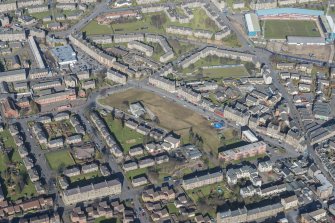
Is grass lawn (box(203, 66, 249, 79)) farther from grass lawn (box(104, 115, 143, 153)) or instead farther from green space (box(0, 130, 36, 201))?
green space (box(0, 130, 36, 201))

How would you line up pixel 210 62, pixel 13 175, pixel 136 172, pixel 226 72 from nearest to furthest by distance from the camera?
pixel 13 175 < pixel 136 172 < pixel 226 72 < pixel 210 62

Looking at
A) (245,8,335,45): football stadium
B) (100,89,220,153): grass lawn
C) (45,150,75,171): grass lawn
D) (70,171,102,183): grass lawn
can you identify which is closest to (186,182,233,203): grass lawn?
(100,89,220,153): grass lawn

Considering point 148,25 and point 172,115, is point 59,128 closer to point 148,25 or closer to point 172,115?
point 172,115

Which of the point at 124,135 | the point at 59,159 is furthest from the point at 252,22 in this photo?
the point at 59,159

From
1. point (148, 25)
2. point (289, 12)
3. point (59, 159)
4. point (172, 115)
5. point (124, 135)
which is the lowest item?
point (59, 159)

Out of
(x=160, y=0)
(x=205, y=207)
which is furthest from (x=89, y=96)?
(x=160, y=0)
